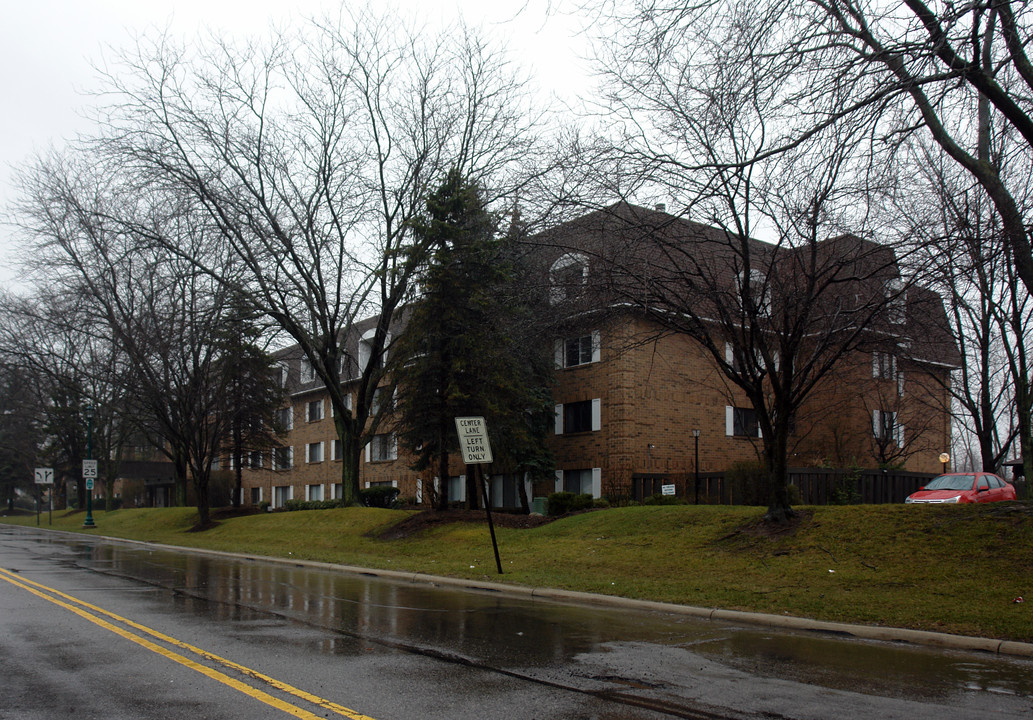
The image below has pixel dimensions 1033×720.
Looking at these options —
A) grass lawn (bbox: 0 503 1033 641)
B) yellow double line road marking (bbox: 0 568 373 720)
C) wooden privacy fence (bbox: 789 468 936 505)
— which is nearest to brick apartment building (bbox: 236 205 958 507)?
wooden privacy fence (bbox: 789 468 936 505)

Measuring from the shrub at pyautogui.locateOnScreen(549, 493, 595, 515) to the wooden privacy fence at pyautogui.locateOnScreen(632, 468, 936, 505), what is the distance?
2.67 meters

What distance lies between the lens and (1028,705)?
654cm

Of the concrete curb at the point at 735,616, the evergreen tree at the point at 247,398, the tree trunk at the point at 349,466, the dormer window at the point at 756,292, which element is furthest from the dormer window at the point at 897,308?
the evergreen tree at the point at 247,398

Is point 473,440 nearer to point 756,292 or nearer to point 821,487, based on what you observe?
point 756,292

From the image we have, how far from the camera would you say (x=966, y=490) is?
843 inches

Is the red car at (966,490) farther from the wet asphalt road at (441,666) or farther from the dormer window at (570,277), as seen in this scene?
the wet asphalt road at (441,666)

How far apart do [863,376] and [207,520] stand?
1075 inches

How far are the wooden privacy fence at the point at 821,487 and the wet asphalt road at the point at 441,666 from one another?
1193 centimetres

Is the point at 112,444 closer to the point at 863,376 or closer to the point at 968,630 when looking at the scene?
the point at 863,376

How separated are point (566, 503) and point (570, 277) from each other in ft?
36.6

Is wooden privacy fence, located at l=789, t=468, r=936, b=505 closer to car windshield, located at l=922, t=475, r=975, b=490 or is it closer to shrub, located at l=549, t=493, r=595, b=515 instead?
car windshield, located at l=922, t=475, r=975, b=490

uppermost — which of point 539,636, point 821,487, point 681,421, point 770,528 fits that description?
point 681,421

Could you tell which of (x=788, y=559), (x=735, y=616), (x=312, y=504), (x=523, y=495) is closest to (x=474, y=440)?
(x=788, y=559)

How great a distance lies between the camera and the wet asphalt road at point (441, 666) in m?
6.08
